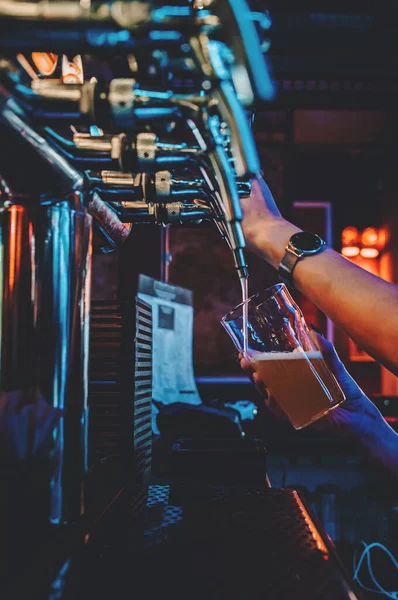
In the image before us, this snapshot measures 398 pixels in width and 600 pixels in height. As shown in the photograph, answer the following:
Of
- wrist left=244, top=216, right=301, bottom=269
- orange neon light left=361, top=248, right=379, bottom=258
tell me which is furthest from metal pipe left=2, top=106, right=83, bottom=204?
orange neon light left=361, top=248, right=379, bottom=258

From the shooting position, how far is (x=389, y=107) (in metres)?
4.14

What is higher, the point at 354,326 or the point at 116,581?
the point at 354,326

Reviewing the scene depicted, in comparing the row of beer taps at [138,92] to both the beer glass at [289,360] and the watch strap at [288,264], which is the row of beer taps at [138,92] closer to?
the watch strap at [288,264]

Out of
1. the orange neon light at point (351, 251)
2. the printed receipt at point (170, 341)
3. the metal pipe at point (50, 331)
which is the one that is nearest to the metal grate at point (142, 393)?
the metal pipe at point (50, 331)

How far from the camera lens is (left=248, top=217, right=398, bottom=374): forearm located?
879 millimetres

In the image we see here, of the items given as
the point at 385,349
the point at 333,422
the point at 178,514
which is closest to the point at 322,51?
the point at 333,422

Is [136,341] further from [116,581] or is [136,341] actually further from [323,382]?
[116,581]

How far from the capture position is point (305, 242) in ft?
2.93

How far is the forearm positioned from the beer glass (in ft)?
0.53

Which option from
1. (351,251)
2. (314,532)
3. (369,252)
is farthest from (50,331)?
(369,252)

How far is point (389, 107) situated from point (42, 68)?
388cm

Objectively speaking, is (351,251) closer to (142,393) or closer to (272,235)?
(142,393)

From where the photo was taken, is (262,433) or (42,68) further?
(262,433)

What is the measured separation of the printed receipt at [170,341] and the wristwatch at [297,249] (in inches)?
46.7
